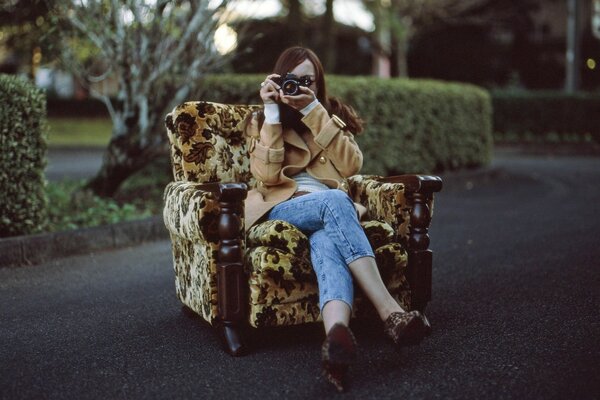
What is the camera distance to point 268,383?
3170 mm

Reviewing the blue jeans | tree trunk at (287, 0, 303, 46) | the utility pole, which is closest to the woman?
the blue jeans

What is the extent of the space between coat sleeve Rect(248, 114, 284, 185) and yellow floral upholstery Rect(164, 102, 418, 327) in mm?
312

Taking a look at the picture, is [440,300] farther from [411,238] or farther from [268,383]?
[268,383]

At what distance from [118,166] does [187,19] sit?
184 cm

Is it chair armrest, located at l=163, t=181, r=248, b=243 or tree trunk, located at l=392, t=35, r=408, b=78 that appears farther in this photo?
tree trunk, located at l=392, t=35, r=408, b=78

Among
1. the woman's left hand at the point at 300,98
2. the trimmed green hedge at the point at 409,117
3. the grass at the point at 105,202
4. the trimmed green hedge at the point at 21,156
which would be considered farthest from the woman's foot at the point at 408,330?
the trimmed green hedge at the point at 409,117

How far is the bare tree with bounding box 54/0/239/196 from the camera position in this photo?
7625 mm

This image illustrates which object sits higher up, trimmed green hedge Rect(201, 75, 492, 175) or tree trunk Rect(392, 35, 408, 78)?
tree trunk Rect(392, 35, 408, 78)

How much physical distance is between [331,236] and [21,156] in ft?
10.9

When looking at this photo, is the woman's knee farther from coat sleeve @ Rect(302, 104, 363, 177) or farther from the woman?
coat sleeve @ Rect(302, 104, 363, 177)

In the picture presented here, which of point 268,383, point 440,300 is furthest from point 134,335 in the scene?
point 440,300

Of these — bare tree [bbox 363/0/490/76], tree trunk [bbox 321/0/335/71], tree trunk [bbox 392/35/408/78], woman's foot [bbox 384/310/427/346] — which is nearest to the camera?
woman's foot [bbox 384/310/427/346]

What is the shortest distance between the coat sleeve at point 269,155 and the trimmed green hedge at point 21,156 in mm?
2654

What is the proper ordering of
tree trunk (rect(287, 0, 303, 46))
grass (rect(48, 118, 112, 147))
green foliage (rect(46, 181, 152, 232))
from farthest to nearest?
1. grass (rect(48, 118, 112, 147))
2. tree trunk (rect(287, 0, 303, 46))
3. green foliage (rect(46, 181, 152, 232))
